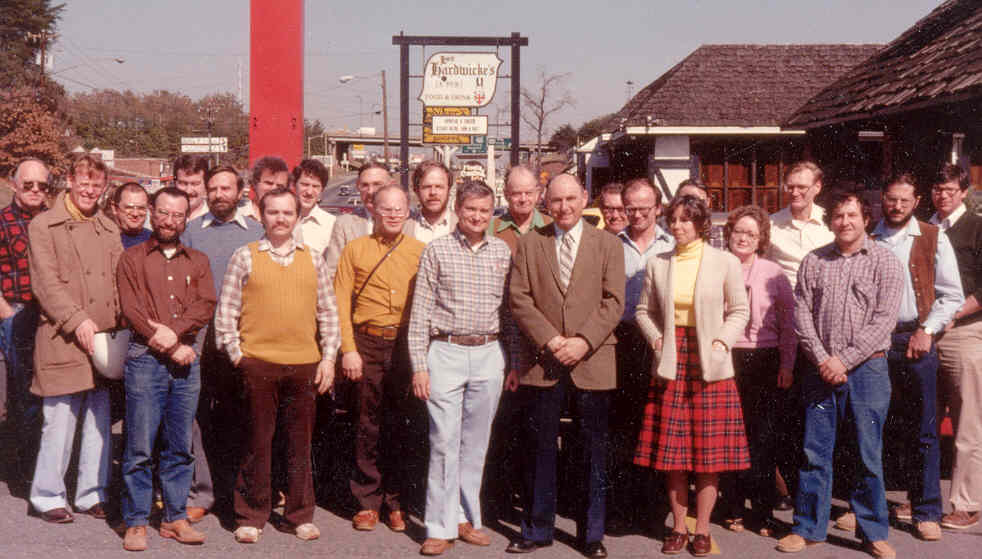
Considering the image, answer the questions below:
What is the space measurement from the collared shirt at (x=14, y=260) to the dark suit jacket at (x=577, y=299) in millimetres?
3064

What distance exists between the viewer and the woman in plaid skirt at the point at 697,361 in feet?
15.3

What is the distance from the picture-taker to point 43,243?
16.3 ft

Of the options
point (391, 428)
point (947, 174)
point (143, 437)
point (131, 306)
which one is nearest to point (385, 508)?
point (391, 428)

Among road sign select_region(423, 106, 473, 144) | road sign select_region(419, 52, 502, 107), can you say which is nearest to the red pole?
road sign select_region(419, 52, 502, 107)

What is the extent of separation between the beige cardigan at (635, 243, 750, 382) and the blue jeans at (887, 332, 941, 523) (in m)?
1.12

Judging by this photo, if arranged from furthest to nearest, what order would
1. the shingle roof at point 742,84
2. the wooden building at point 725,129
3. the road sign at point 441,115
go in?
the shingle roof at point 742,84
the wooden building at point 725,129
the road sign at point 441,115

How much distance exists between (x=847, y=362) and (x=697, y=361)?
804 millimetres

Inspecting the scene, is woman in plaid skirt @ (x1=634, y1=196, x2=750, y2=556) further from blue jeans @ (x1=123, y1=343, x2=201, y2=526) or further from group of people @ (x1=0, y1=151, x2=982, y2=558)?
blue jeans @ (x1=123, y1=343, x2=201, y2=526)

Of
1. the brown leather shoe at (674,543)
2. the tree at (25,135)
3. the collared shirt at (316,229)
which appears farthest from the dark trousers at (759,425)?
the tree at (25,135)

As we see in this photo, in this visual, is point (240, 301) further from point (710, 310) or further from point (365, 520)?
point (710, 310)

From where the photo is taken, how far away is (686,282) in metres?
4.69

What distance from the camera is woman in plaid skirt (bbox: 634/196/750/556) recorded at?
4.65m

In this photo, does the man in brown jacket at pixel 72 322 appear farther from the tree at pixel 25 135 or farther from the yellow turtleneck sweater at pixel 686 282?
the tree at pixel 25 135

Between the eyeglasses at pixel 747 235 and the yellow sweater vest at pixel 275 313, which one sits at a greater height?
the eyeglasses at pixel 747 235
